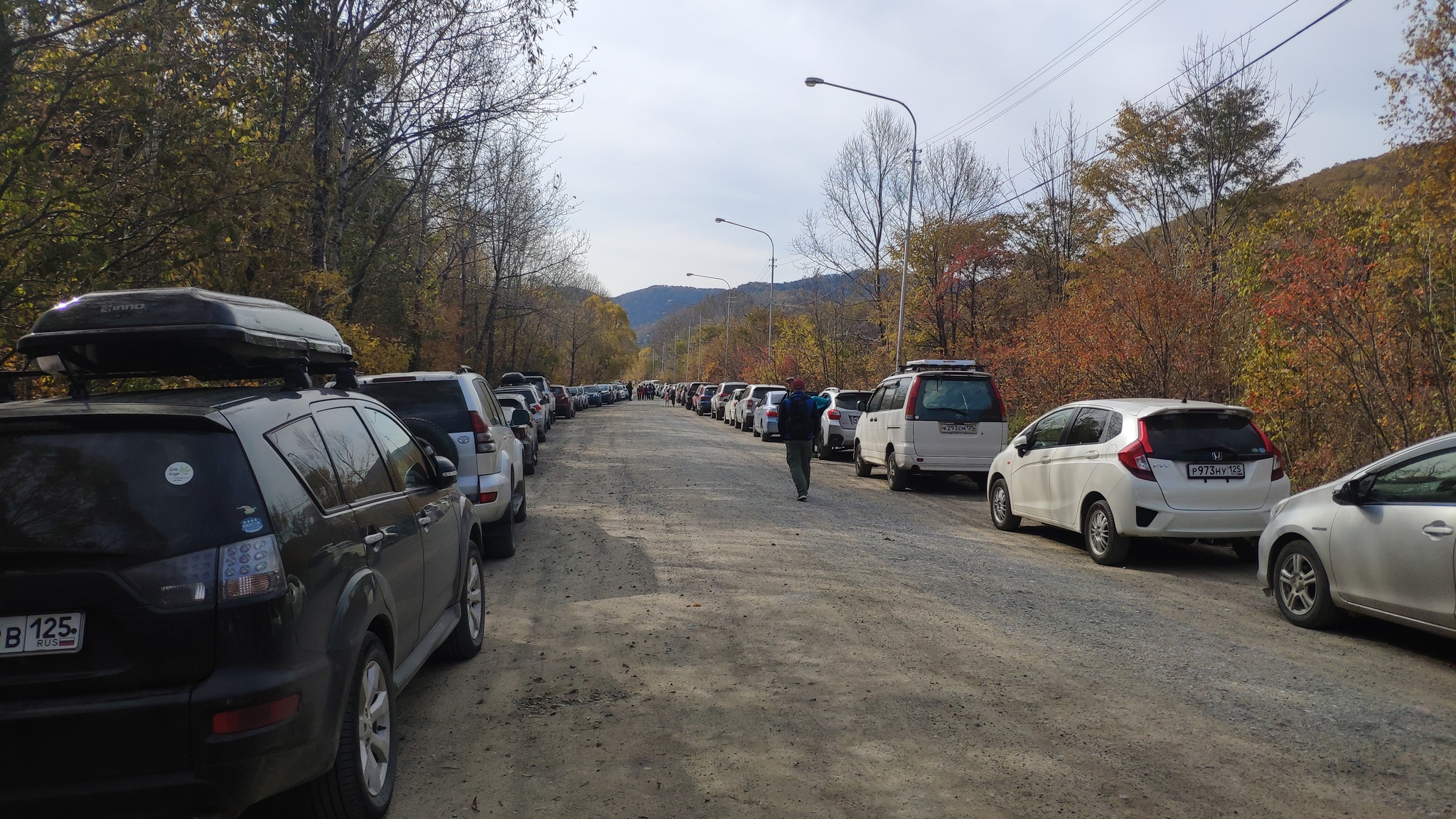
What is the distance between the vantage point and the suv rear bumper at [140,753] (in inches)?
108

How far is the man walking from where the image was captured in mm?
13508

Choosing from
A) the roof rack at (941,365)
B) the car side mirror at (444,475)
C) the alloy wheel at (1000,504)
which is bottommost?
the alloy wheel at (1000,504)

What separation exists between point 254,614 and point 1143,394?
51.1ft

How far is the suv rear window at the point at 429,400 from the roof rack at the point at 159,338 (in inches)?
166

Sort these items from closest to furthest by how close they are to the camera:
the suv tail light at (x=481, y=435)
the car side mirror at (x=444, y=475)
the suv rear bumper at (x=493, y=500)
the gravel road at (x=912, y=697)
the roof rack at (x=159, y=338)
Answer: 1. the gravel road at (x=912, y=697)
2. the roof rack at (x=159, y=338)
3. the car side mirror at (x=444, y=475)
4. the suv rear bumper at (x=493, y=500)
5. the suv tail light at (x=481, y=435)

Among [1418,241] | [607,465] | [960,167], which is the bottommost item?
[607,465]

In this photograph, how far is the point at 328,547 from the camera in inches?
135

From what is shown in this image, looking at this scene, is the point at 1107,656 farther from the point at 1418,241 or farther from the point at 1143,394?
the point at 1143,394

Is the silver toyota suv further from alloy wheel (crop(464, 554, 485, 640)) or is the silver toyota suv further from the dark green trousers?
the dark green trousers

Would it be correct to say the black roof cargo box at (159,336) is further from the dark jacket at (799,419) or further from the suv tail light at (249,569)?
the dark jacket at (799,419)

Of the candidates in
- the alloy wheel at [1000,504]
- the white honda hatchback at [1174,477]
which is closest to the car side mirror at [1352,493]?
the white honda hatchback at [1174,477]

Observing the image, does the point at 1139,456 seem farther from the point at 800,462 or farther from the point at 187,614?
the point at 187,614

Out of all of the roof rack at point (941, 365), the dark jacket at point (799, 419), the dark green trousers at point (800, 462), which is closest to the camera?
the dark green trousers at point (800, 462)

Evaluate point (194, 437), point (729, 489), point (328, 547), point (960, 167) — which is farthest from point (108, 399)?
point (960, 167)
